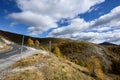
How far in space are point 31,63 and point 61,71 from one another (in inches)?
213

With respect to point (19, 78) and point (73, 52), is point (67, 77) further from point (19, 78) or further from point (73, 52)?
point (73, 52)

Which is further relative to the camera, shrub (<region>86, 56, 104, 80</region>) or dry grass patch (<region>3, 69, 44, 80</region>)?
shrub (<region>86, 56, 104, 80</region>)

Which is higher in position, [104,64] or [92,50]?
[92,50]

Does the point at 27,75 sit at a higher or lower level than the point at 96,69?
higher

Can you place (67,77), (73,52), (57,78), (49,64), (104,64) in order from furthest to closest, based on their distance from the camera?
(73,52)
(104,64)
(49,64)
(67,77)
(57,78)

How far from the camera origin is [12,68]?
29844mm

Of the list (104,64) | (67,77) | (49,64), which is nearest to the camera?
(67,77)

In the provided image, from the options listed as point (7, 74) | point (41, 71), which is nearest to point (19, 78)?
point (7, 74)

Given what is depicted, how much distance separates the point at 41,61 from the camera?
34.7 m

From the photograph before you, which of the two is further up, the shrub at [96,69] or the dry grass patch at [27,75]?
the dry grass patch at [27,75]

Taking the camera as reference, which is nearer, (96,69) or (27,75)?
(27,75)

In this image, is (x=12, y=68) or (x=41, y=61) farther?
(x=41, y=61)

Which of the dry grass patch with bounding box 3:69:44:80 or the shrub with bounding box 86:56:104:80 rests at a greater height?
the dry grass patch with bounding box 3:69:44:80

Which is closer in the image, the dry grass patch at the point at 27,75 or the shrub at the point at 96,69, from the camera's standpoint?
the dry grass patch at the point at 27,75
